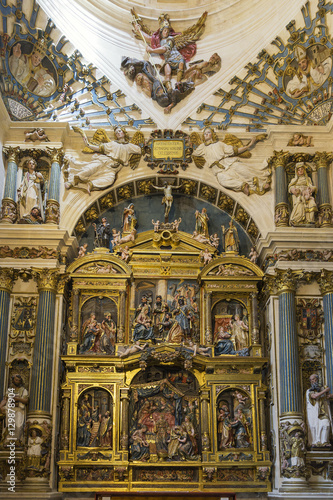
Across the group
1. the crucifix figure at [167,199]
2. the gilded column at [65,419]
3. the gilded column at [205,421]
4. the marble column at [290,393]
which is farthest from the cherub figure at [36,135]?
the gilded column at [205,421]

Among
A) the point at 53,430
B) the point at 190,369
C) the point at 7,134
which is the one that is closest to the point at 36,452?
the point at 53,430

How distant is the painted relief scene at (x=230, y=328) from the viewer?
20.1 metres

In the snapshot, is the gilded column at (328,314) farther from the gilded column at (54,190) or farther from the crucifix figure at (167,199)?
the gilded column at (54,190)

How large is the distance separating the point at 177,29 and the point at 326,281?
340 inches

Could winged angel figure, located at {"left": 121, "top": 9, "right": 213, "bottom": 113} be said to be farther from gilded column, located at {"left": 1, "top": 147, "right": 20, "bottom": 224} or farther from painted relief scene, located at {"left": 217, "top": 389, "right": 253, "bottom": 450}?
painted relief scene, located at {"left": 217, "top": 389, "right": 253, "bottom": 450}

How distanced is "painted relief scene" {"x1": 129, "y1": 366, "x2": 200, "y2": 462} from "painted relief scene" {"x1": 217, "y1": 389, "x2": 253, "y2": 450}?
2.01ft

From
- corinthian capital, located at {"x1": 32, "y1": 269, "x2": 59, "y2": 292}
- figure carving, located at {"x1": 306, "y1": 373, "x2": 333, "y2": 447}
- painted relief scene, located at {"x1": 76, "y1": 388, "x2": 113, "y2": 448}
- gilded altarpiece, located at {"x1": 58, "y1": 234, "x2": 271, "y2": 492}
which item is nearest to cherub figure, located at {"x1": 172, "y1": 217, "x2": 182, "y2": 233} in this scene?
gilded altarpiece, located at {"x1": 58, "y1": 234, "x2": 271, "y2": 492}

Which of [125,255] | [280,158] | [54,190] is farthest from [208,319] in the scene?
[54,190]

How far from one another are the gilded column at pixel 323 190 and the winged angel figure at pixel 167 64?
13.3 feet

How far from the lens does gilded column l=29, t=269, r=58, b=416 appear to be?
18.6 meters

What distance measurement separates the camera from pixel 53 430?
1867 centimetres

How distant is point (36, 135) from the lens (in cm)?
2116

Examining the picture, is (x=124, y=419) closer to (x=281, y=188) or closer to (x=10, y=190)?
(x=10, y=190)

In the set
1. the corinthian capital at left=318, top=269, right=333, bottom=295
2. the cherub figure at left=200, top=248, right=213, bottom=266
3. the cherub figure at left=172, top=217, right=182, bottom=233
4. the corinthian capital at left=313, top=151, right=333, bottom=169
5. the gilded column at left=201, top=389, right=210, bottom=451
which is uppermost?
the corinthian capital at left=313, top=151, right=333, bottom=169
